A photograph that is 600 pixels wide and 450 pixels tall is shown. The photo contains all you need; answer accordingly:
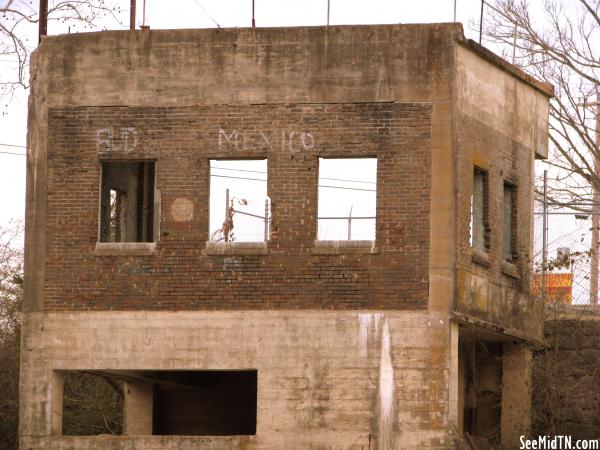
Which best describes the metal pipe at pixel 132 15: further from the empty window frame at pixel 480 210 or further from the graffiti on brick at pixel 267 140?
the empty window frame at pixel 480 210

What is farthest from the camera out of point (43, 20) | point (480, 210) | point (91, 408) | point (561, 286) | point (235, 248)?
point (91, 408)

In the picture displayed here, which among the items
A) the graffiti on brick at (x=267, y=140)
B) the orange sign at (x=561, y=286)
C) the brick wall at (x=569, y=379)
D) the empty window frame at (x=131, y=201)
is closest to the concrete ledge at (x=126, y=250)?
the graffiti on brick at (x=267, y=140)

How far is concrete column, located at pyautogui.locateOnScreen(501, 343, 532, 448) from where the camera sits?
87.9 ft

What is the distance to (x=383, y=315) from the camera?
23766 millimetres

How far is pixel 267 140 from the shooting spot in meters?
24.4

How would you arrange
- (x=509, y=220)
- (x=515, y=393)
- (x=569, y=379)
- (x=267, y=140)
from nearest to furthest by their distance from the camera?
1. (x=267, y=140)
2. (x=509, y=220)
3. (x=515, y=393)
4. (x=569, y=379)

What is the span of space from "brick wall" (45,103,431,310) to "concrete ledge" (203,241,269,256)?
0.09 metres

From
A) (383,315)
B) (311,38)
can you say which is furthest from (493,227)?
(311,38)

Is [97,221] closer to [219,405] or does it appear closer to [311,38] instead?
[311,38]

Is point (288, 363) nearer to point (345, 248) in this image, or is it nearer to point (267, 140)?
A: point (345, 248)

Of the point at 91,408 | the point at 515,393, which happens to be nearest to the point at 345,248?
the point at 515,393

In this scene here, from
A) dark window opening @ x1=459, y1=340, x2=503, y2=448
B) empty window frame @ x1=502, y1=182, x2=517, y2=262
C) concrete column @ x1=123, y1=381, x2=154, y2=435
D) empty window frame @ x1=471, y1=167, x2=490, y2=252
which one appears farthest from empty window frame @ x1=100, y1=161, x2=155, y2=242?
empty window frame @ x1=502, y1=182, x2=517, y2=262

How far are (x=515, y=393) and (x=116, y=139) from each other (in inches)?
343

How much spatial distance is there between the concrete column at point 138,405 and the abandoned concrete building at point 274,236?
4005mm
